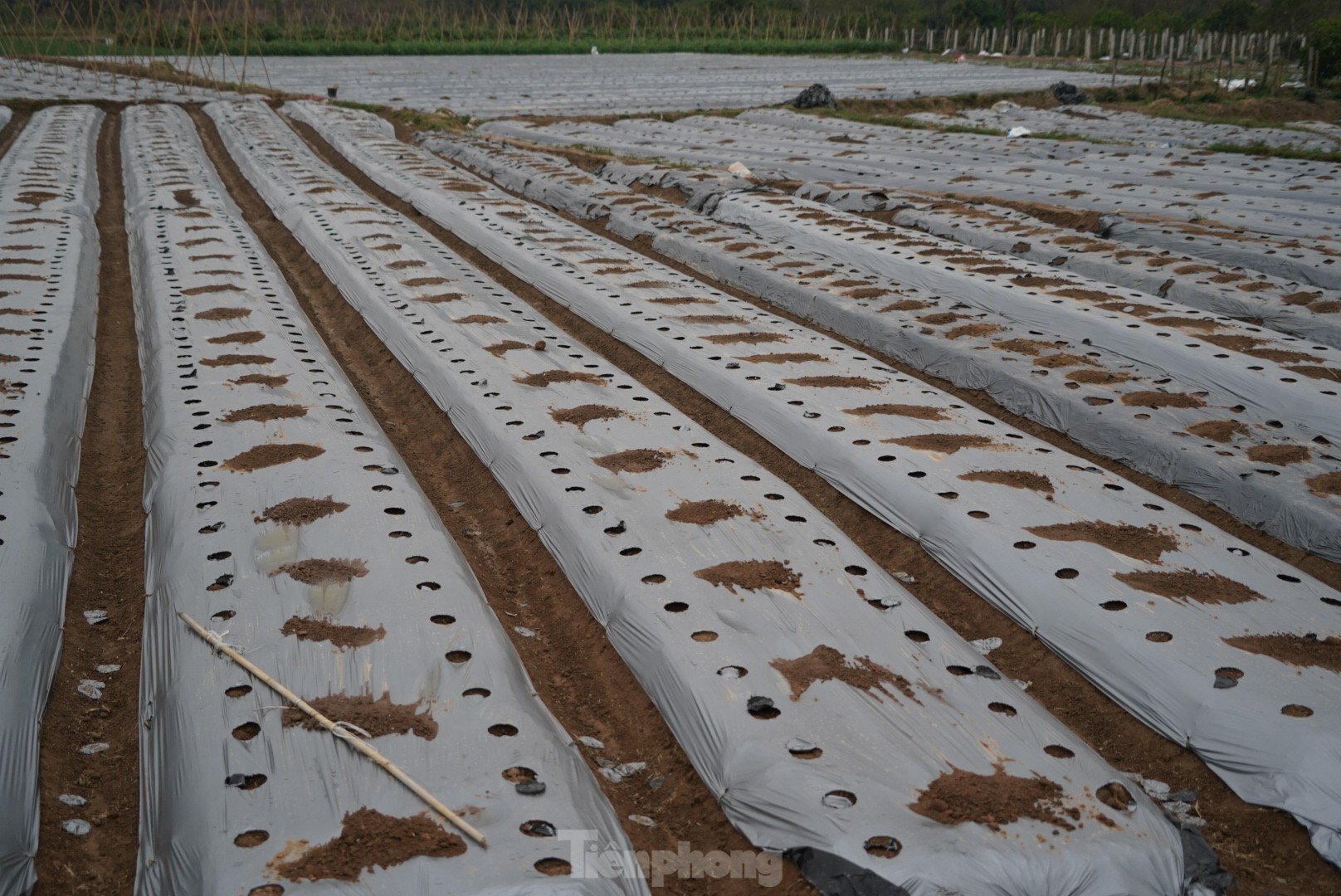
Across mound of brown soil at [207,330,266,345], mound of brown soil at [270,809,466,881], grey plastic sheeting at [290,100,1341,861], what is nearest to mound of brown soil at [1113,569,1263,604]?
grey plastic sheeting at [290,100,1341,861]

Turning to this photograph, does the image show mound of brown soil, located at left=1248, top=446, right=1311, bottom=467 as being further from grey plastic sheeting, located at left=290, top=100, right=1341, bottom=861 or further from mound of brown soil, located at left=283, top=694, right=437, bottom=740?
mound of brown soil, located at left=283, top=694, right=437, bottom=740

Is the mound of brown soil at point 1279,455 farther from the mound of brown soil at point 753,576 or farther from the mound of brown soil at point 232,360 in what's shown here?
the mound of brown soil at point 232,360

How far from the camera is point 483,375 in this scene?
21.5ft

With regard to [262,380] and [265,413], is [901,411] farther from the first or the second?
[262,380]

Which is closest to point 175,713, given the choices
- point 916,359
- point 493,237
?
point 916,359

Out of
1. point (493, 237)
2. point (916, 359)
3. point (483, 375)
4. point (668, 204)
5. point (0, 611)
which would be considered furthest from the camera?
point (668, 204)

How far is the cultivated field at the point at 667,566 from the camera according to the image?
9.80 feet

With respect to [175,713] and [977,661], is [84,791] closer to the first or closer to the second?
[175,713]

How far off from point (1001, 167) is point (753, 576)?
14.0 meters

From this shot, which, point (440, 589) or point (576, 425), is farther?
point (576, 425)

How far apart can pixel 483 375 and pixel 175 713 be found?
351 centimetres

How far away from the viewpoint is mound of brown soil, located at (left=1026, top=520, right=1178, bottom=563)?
448 cm

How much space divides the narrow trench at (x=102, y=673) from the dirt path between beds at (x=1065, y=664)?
327 cm

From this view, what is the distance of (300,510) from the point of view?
4.59 meters
